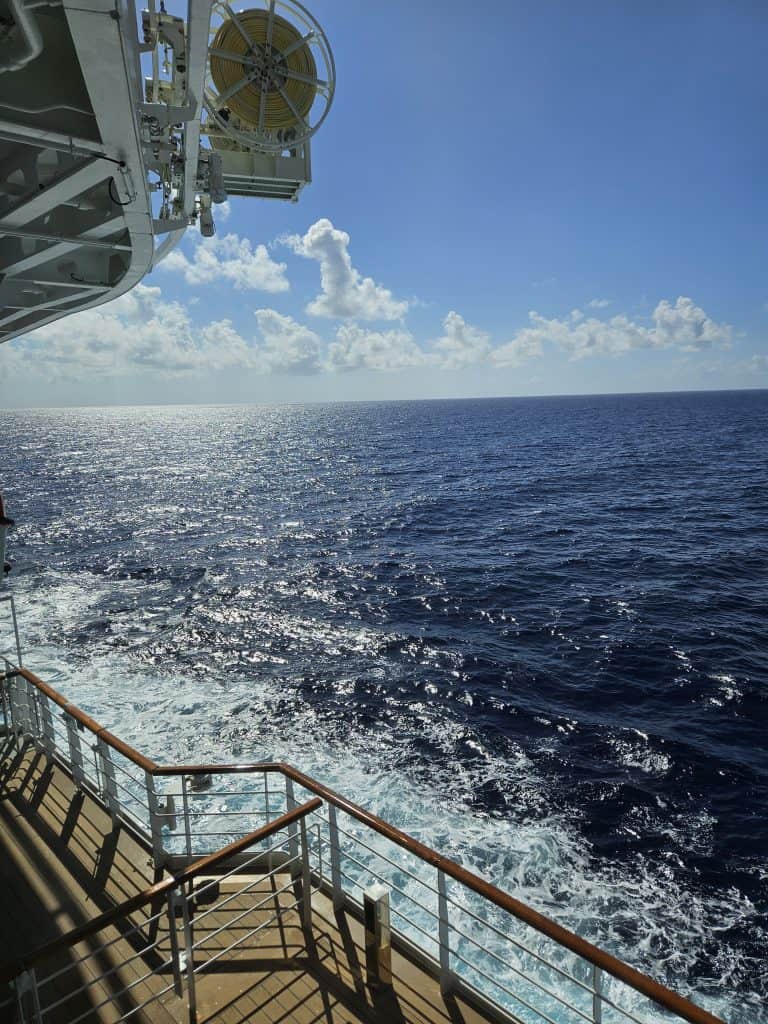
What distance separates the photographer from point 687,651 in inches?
621

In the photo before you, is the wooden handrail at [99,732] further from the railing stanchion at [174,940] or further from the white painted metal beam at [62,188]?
the white painted metal beam at [62,188]

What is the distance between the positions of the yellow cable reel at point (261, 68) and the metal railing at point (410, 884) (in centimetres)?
809

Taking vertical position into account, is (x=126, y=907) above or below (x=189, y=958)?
above

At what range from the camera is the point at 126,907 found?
3406 millimetres

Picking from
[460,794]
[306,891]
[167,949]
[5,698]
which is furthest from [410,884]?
[5,698]

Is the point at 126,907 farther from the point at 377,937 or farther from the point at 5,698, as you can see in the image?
the point at 5,698

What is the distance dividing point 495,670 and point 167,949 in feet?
38.0

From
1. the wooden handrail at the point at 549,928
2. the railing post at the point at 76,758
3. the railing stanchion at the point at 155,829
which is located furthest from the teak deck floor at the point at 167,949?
the wooden handrail at the point at 549,928

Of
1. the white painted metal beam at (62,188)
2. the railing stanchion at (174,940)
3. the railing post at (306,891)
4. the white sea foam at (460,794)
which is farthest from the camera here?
the white sea foam at (460,794)

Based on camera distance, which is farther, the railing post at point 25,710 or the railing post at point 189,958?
the railing post at point 25,710

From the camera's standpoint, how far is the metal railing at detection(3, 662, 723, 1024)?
11.3 feet

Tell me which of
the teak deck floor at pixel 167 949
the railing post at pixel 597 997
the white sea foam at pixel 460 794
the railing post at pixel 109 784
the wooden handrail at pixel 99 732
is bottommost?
the white sea foam at pixel 460 794

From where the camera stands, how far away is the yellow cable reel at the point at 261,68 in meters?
7.94

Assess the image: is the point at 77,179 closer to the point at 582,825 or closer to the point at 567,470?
the point at 582,825
